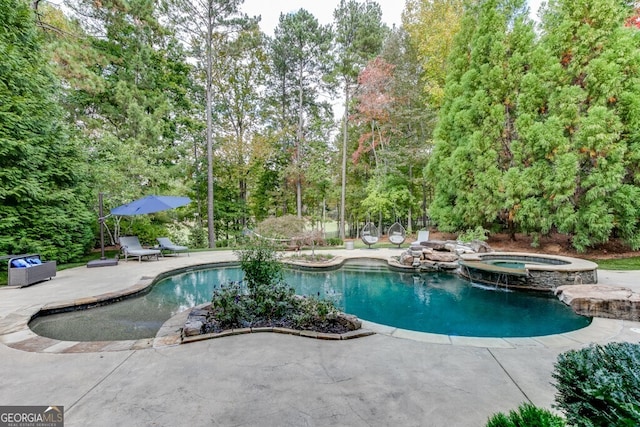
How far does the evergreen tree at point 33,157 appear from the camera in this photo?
6.39m

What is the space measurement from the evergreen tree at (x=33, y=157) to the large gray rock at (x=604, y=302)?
10.7 m

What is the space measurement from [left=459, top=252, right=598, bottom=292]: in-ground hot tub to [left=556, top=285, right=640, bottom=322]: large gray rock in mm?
963

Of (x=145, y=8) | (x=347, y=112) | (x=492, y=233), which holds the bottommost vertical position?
(x=492, y=233)

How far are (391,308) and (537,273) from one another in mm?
3015

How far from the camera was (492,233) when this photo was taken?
10367 millimetres

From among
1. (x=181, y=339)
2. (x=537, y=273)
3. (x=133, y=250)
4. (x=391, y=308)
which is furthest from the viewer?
(x=133, y=250)

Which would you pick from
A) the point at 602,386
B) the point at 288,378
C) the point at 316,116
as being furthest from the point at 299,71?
the point at 602,386

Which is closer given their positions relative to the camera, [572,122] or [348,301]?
[348,301]

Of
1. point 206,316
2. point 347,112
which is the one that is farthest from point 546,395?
point 347,112

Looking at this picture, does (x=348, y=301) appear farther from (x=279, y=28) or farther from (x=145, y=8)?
(x=279, y=28)

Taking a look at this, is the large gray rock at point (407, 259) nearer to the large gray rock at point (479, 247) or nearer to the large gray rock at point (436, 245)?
the large gray rock at point (436, 245)

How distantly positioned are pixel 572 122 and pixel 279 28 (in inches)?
546

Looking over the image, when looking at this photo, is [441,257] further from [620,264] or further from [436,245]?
[620,264]

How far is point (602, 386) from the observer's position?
1064mm
